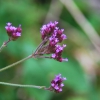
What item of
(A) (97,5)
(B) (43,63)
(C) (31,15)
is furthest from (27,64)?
(A) (97,5)

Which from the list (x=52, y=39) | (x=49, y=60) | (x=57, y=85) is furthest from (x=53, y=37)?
(x=49, y=60)

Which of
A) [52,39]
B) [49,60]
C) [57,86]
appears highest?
[49,60]

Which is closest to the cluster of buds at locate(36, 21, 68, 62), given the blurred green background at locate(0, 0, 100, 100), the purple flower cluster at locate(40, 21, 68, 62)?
the purple flower cluster at locate(40, 21, 68, 62)

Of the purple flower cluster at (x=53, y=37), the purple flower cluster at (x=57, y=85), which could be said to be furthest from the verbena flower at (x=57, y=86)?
the purple flower cluster at (x=53, y=37)

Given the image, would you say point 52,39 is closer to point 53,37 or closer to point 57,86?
point 53,37

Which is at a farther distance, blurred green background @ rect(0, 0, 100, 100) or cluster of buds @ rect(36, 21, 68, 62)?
blurred green background @ rect(0, 0, 100, 100)

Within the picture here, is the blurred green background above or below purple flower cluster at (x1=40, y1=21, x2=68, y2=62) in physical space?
above

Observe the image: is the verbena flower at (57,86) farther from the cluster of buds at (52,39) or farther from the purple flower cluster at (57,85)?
the cluster of buds at (52,39)

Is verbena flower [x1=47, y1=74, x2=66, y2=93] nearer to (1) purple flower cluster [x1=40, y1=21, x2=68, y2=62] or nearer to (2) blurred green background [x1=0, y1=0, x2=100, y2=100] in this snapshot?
(1) purple flower cluster [x1=40, y1=21, x2=68, y2=62]
